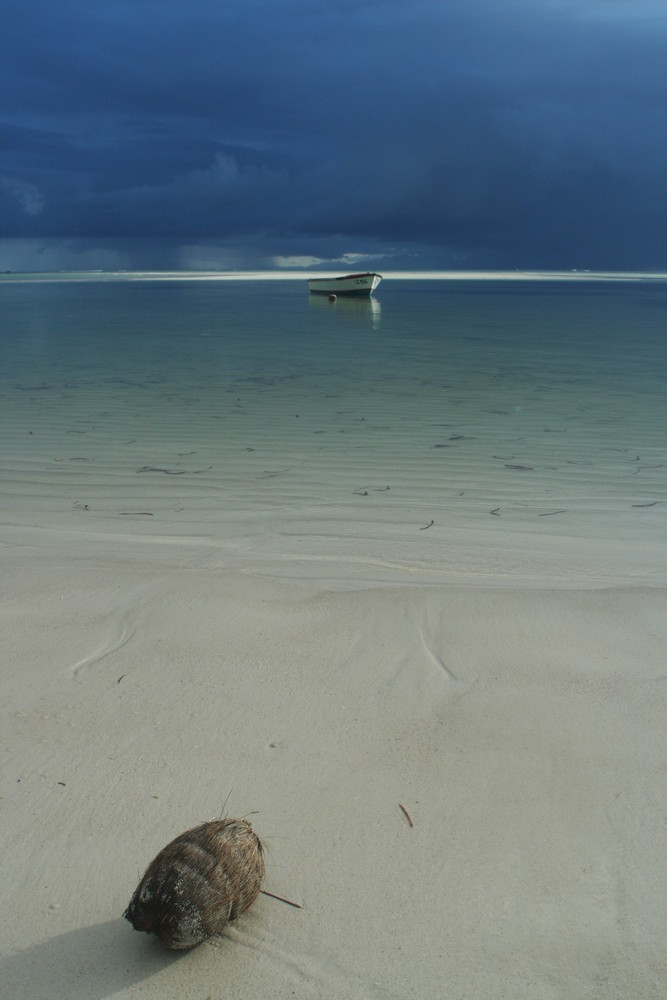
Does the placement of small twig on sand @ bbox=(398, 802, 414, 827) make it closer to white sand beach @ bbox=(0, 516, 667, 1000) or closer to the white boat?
white sand beach @ bbox=(0, 516, 667, 1000)

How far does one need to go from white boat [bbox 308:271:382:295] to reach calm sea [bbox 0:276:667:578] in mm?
30896

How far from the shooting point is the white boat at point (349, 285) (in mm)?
50062

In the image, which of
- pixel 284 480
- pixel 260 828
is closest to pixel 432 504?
pixel 284 480

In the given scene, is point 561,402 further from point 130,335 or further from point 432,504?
point 130,335

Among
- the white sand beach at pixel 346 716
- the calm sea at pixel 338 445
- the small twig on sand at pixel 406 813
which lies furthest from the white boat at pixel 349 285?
the small twig on sand at pixel 406 813

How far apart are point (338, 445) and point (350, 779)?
253 inches

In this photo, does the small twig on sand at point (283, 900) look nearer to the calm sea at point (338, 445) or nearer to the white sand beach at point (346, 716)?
the white sand beach at point (346, 716)

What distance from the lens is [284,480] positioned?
304 inches

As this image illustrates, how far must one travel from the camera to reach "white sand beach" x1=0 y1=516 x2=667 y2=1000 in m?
2.33

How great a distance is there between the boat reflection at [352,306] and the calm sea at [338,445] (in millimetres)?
12856

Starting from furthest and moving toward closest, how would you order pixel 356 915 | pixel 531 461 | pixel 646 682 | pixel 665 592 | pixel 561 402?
pixel 561 402 < pixel 531 461 < pixel 665 592 < pixel 646 682 < pixel 356 915

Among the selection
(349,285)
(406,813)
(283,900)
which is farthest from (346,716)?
(349,285)

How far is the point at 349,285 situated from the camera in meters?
51.4

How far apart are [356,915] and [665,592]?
3133 millimetres
